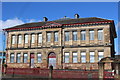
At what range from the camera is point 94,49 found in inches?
1230

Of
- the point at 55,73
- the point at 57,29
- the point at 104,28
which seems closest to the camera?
the point at 55,73

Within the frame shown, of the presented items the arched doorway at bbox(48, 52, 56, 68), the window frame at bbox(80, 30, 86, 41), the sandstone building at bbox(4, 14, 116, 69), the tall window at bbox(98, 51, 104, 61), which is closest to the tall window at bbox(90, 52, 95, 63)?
the sandstone building at bbox(4, 14, 116, 69)

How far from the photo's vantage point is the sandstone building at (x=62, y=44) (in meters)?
31.2

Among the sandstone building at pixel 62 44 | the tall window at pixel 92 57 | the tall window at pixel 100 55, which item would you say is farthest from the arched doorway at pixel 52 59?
the tall window at pixel 100 55

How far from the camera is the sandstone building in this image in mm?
31156

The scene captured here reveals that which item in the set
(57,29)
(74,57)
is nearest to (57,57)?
(74,57)

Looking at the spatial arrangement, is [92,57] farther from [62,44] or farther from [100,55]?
[62,44]

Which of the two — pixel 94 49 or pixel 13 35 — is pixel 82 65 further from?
pixel 13 35

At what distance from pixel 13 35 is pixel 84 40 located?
1460 centimetres

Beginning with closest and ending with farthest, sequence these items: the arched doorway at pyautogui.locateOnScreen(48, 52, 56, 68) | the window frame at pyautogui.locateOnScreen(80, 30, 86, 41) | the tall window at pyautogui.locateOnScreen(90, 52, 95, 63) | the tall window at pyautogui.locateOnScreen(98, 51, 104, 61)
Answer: the tall window at pyautogui.locateOnScreen(98, 51, 104, 61)
the tall window at pyautogui.locateOnScreen(90, 52, 95, 63)
the window frame at pyautogui.locateOnScreen(80, 30, 86, 41)
the arched doorway at pyautogui.locateOnScreen(48, 52, 56, 68)

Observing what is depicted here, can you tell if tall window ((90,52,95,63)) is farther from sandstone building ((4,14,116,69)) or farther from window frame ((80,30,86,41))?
window frame ((80,30,86,41))

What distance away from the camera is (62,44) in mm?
33469

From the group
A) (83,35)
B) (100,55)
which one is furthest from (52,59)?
(100,55)

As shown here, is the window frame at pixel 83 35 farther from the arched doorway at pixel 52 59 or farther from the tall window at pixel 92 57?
the arched doorway at pixel 52 59
